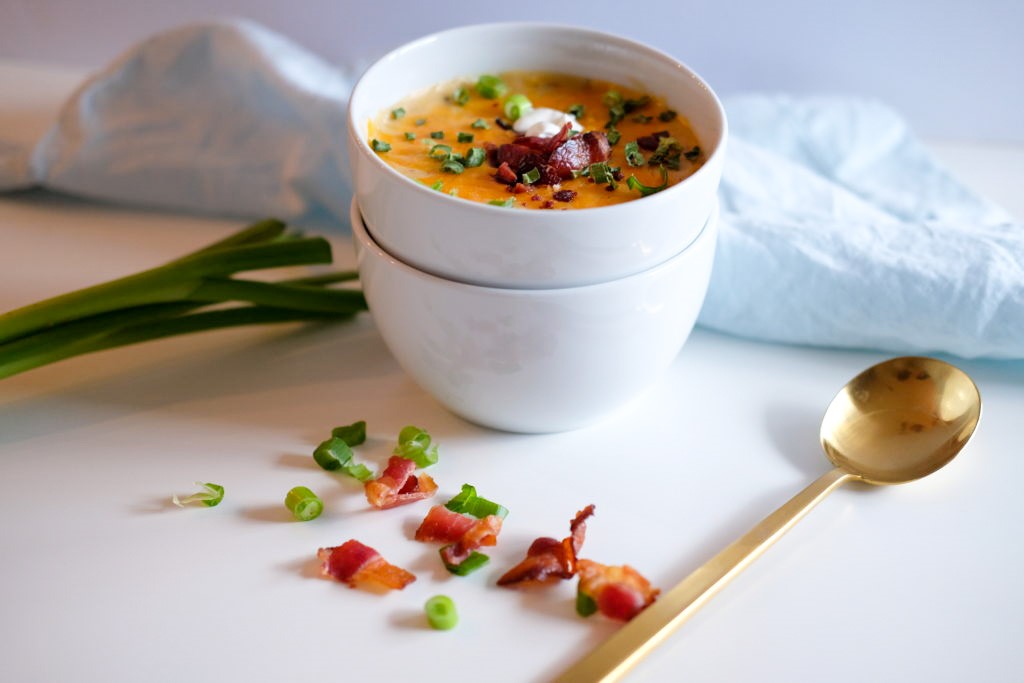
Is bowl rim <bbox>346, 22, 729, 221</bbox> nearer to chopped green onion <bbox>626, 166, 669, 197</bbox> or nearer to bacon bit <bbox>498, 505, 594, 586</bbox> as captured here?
chopped green onion <bbox>626, 166, 669, 197</bbox>

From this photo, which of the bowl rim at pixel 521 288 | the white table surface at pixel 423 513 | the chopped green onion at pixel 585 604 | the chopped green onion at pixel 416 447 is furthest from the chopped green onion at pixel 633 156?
the chopped green onion at pixel 585 604

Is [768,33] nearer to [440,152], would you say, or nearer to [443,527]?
[440,152]

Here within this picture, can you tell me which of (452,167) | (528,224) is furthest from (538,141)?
(528,224)

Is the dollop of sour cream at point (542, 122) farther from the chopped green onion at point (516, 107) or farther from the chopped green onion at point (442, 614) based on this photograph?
the chopped green onion at point (442, 614)

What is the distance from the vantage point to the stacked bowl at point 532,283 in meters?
1.21


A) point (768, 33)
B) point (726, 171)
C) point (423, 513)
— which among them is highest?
point (768, 33)

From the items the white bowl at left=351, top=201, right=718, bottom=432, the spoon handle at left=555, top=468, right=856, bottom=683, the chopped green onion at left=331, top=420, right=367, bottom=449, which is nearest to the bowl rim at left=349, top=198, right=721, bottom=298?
the white bowl at left=351, top=201, right=718, bottom=432

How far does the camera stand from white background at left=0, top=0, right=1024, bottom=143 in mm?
1983

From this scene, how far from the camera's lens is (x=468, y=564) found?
4.02 ft

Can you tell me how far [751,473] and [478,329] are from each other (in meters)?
0.40

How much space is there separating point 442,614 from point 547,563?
129mm

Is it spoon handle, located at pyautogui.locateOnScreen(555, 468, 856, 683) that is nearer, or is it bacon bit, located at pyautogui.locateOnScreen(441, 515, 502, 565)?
spoon handle, located at pyautogui.locateOnScreen(555, 468, 856, 683)

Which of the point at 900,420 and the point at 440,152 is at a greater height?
the point at 440,152

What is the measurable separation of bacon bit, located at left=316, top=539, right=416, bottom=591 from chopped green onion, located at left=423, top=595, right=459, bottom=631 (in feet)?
0.19
